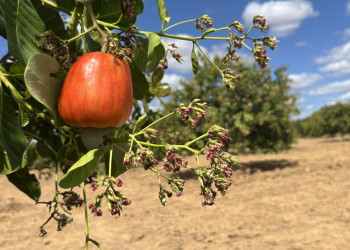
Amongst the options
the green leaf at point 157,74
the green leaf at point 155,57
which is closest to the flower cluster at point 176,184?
the green leaf at point 155,57

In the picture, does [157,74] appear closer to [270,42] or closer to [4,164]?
[270,42]

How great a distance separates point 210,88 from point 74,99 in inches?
420

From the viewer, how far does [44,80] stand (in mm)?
727

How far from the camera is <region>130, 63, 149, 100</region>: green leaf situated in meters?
→ 1.00

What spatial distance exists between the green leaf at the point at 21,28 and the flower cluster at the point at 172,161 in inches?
13.5

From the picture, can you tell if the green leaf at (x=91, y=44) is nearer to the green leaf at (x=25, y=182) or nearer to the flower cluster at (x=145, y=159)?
the flower cluster at (x=145, y=159)

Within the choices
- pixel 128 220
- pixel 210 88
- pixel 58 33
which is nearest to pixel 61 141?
pixel 58 33

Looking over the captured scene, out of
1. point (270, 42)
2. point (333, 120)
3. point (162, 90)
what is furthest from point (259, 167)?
point (333, 120)

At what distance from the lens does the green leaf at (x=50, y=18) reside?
1009 mm

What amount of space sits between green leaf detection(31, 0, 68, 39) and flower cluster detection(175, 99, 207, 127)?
41 centimetres

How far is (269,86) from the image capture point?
1132cm

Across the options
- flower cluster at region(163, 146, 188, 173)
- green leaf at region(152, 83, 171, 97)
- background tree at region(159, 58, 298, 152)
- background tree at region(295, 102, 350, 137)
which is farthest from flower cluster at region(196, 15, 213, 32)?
background tree at region(295, 102, 350, 137)

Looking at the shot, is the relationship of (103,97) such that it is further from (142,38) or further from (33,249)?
(33,249)

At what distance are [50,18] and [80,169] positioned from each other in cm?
50
